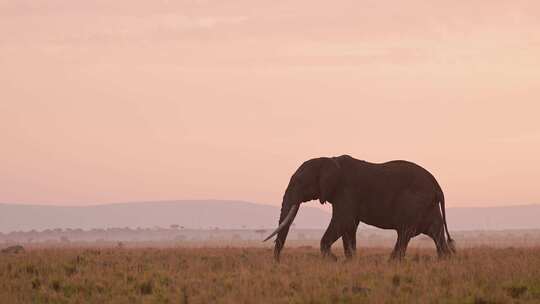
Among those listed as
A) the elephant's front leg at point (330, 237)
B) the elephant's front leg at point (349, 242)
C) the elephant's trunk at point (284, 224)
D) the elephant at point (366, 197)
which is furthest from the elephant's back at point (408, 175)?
the elephant's trunk at point (284, 224)

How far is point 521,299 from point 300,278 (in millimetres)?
4402

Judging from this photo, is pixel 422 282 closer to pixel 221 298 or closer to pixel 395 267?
pixel 395 267

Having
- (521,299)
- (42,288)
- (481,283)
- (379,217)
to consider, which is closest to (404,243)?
(379,217)

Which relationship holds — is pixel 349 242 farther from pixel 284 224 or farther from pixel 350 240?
pixel 284 224

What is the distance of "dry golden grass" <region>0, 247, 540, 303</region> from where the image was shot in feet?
47.1

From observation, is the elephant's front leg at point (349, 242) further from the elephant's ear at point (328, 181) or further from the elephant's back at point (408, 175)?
the elephant's back at point (408, 175)

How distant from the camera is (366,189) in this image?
874 inches

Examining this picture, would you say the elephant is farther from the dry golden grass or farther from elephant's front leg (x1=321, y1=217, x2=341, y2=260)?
the dry golden grass

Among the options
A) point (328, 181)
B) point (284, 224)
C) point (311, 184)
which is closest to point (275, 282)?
point (284, 224)

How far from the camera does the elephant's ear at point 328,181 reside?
2205 cm

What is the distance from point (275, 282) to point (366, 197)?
6917 millimetres

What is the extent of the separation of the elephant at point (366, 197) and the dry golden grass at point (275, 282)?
169cm

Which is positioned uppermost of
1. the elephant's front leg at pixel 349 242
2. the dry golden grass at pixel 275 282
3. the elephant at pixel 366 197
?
the elephant at pixel 366 197

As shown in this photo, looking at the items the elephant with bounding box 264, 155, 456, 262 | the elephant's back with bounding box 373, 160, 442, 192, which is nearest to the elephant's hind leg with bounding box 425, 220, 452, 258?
the elephant with bounding box 264, 155, 456, 262
